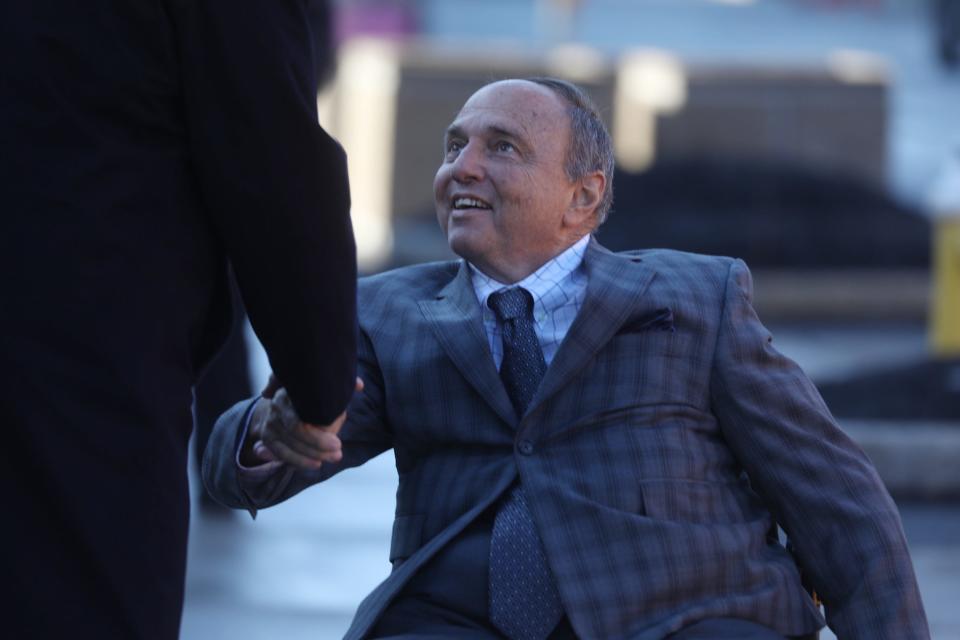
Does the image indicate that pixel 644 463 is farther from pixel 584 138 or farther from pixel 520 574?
pixel 584 138

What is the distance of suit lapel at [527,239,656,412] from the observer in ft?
10.4

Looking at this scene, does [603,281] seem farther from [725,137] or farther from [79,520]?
[725,137]

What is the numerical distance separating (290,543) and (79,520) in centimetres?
404

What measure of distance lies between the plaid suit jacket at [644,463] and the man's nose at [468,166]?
22 cm

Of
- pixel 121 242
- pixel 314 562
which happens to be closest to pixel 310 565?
pixel 314 562

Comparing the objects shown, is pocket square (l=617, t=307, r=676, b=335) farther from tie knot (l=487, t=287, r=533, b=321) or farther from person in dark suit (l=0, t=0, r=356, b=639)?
person in dark suit (l=0, t=0, r=356, b=639)

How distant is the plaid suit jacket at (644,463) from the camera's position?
10.1ft

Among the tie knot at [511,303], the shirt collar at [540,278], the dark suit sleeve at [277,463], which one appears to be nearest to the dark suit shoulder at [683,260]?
the shirt collar at [540,278]

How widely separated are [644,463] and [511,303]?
0.40m

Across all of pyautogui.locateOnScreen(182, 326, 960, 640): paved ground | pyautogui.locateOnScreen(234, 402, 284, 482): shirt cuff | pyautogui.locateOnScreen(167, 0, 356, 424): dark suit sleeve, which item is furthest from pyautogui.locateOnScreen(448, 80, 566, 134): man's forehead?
pyautogui.locateOnScreen(182, 326, 960, 640): paved ground

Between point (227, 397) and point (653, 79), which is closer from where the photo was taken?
point (227, 397)

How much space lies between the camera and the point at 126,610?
96.6 inches

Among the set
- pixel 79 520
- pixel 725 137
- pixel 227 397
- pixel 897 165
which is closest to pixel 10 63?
pixel 79 520

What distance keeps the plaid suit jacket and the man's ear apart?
0.13 meters
